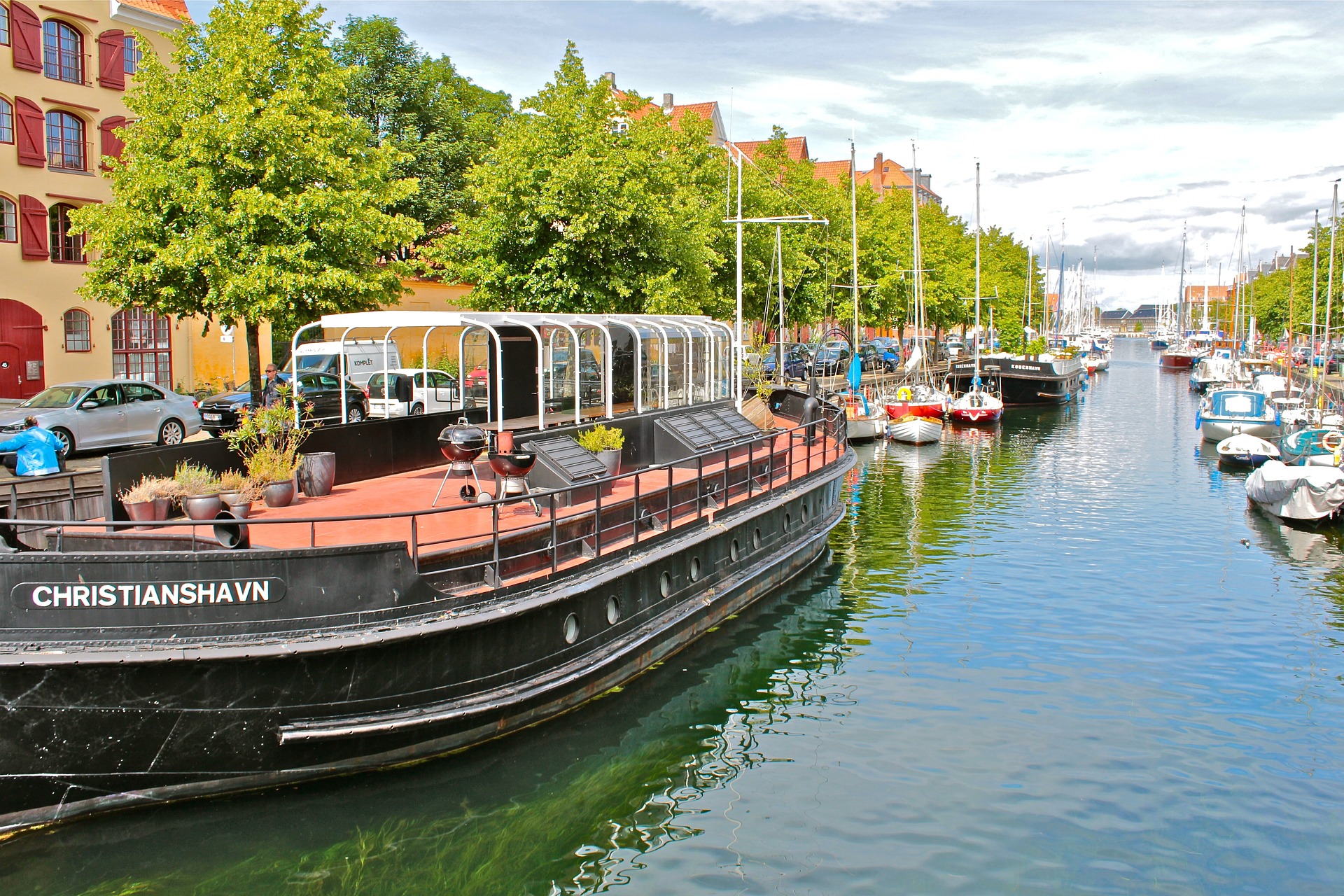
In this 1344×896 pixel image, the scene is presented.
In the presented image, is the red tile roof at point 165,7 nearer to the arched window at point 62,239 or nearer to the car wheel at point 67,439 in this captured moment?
the arched window at point 62,239

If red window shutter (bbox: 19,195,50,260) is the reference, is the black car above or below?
below

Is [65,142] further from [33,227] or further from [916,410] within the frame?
[916,410]

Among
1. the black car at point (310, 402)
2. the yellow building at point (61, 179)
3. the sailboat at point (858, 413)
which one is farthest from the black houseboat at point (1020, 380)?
the yellow building at point (61, 179)

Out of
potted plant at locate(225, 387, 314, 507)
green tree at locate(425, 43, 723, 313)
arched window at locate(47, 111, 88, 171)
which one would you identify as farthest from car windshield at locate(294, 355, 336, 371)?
potted plant at locate(225, 387, 314, 507)

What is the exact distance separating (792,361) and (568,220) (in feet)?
97.0

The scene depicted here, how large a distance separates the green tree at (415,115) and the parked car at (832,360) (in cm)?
1861

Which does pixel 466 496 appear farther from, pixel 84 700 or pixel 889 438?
pixel 889 438

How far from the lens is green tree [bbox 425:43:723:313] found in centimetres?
2377

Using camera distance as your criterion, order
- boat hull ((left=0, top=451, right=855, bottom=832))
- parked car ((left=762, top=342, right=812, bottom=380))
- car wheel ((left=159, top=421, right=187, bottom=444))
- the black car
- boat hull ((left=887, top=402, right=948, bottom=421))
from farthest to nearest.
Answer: parked car ((left=762, top=342, right=812, bottom=380)) → boat hull ((left=887, top=402, right=948, bottom=421)) → the black car → car wheel ((left=159, top=421, right=187, bottom=444)) → boat hull ((left=0, top=451, right=855, bottom=832))

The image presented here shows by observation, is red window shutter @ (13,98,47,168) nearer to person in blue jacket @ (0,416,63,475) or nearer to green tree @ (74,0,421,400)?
green tree @ (74,0,421,400)

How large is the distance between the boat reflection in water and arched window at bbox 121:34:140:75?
30857 millimetres

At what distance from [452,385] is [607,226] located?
33.3 feet

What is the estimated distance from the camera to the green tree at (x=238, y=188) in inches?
830

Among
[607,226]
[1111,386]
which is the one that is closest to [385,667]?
[607,226]
